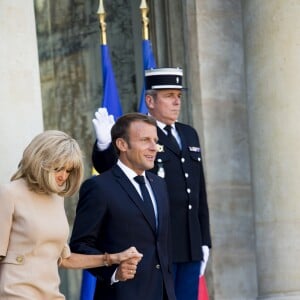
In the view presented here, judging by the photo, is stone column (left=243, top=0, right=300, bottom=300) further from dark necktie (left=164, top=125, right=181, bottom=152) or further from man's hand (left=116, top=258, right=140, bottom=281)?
man's hand (left=116, top=258, right=140, bottom=281)

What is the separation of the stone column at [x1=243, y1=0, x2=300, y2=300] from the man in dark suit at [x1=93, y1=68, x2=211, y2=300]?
66.3 inches

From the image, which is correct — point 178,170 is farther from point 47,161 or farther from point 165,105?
point 47,161

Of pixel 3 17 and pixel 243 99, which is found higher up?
pixel 3 17

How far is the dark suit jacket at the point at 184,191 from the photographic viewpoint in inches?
290

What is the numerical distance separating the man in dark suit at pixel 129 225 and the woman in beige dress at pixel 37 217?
53 centimetres

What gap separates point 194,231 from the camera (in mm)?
7473

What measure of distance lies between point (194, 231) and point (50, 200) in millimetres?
1689

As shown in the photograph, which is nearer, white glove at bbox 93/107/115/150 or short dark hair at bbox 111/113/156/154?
short dark hair at bbox 111/113/156/154

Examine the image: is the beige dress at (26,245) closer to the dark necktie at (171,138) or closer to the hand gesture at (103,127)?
the hand gesture at (103,127)

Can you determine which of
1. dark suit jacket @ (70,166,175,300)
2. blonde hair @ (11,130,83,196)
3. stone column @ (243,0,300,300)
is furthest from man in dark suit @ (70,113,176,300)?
stone column @ (243,0,300,300)

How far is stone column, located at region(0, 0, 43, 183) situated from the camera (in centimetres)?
790

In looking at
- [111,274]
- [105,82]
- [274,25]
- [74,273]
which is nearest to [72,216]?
[74,273]

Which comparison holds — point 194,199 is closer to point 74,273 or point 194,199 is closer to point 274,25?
point 274,25

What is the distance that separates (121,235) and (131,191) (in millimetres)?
241
